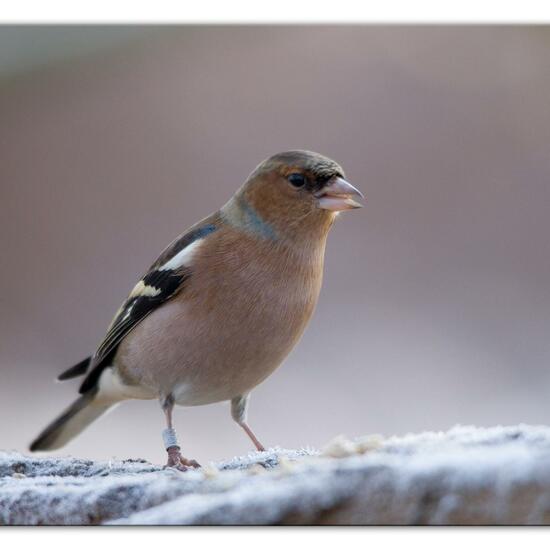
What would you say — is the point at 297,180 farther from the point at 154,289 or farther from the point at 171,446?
the point at 171,446

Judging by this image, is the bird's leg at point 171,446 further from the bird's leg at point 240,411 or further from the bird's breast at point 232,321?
the bird's leg at point 240,411

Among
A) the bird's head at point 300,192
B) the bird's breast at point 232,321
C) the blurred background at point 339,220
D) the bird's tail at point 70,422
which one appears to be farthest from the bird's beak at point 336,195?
the bird's tail at point 70,422

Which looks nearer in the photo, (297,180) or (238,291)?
(238,291)

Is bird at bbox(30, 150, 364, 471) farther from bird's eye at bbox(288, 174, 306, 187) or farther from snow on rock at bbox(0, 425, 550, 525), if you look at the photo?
snow on rock at bbox(0, 425, 550, 525)

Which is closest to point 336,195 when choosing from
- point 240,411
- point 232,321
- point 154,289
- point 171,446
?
point 232,321

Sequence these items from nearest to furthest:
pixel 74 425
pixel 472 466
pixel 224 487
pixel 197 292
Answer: pixel 472 466 < pixel 224 487 < pixel 197 292 < pixel 74 425
